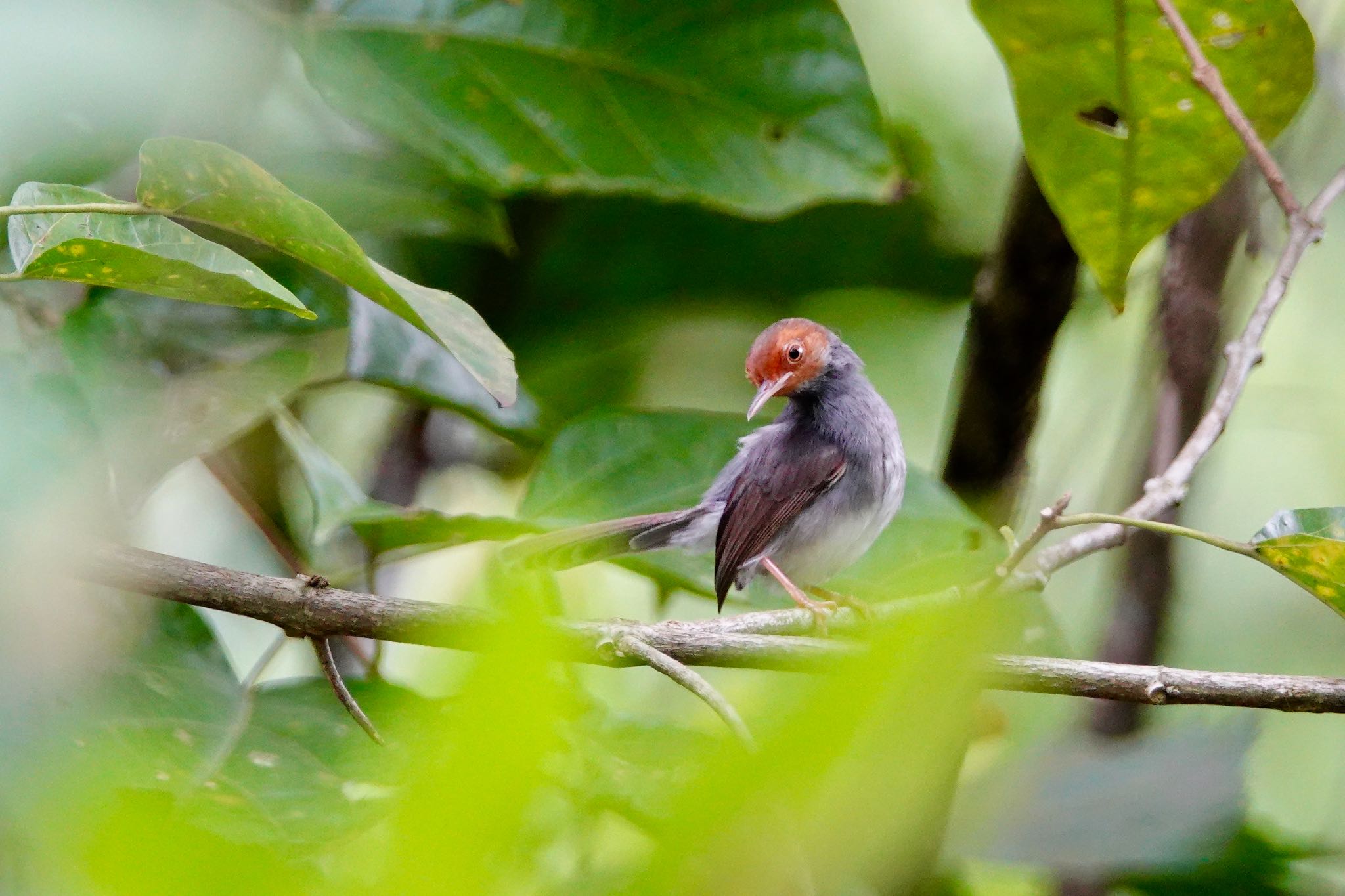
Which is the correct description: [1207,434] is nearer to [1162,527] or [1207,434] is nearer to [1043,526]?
[1162,527]

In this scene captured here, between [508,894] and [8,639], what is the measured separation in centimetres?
120

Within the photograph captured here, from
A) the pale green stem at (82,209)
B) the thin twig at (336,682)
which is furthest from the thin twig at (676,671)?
the pale green stem at (82,209)

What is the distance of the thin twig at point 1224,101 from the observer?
1.88 m

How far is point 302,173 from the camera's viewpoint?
2465 millimetres

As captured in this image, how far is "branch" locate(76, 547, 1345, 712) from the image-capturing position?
135cm

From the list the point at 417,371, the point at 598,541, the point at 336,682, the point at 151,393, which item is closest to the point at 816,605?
the point at 598,541

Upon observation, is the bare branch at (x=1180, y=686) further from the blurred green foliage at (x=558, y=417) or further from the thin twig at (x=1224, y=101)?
the thin twig at (x=1224, y=101)

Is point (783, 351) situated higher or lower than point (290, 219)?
lower

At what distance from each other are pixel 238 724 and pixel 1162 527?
141 centimetres

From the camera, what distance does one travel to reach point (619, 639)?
52.1 inches

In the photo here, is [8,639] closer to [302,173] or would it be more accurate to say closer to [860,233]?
[302,173]

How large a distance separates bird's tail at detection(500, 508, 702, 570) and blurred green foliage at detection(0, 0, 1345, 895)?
0.27ft

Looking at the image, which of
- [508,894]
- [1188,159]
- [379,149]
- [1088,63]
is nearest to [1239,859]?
[1188,159]

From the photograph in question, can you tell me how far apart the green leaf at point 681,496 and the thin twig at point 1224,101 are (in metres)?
0.76
